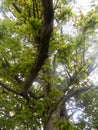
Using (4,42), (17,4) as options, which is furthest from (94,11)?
(4,42)

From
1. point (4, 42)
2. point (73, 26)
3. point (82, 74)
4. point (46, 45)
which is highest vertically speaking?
point (73, 26)

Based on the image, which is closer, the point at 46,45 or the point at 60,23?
the point at 46,45

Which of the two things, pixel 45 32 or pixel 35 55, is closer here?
pixel 45 32

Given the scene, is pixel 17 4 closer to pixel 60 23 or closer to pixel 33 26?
pixel 60 23

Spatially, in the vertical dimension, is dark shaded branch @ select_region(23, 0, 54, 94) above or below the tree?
below

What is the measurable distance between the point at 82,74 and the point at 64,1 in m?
1.90

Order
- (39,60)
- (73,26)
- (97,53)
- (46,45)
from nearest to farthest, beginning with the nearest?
(46,45) → (39,60) → (73,26) → (97,53)

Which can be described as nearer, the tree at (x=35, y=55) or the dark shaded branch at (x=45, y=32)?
the dark shaded branch at (x=45, y=32)

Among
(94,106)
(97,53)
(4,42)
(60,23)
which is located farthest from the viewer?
(94,106)

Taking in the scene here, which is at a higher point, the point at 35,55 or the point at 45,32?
the point at 35,55

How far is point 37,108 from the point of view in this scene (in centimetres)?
492

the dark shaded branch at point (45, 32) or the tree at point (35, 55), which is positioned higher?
the tree at point (35, 55)

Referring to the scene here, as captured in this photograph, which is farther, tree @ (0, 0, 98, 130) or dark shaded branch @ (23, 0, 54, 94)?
tree @ (0, 0, 98, 130)

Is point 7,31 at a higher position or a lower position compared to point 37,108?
higher
